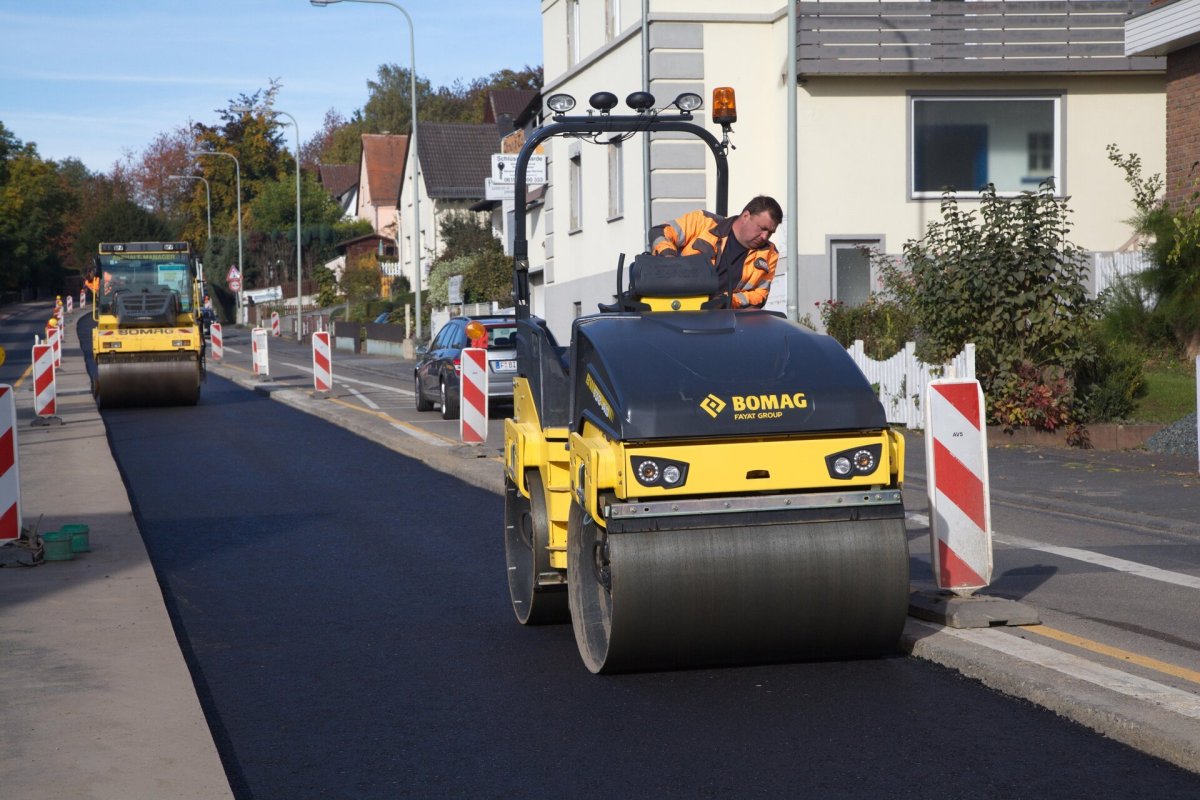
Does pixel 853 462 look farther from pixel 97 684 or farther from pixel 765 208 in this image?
pixel 97 684

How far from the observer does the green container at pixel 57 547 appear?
9633mm

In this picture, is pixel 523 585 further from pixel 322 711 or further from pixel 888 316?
pixel 888 316

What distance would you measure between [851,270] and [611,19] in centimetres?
701

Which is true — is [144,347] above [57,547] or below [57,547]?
above

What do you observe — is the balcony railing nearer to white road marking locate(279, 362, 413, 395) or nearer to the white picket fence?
the white picket fence

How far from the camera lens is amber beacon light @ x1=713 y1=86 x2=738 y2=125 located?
8.90m

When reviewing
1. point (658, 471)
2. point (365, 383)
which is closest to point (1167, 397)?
point (658, 471)

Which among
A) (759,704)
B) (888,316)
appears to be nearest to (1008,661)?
(759,704)

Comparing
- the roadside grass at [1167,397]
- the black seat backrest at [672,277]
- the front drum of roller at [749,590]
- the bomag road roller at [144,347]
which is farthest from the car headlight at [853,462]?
the bomag road roller at [144,347]

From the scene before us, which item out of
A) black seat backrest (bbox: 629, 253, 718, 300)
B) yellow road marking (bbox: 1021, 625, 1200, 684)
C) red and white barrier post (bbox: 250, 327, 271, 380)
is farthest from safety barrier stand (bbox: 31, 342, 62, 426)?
yellow road marking (bbox: 1021, 625, 1200, 684)

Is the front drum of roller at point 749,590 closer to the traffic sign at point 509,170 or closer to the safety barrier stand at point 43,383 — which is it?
the safety barrier stand at point 43,383

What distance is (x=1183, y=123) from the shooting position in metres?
20.7

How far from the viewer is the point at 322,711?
244 inches

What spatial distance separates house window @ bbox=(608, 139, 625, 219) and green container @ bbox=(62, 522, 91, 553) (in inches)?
733
